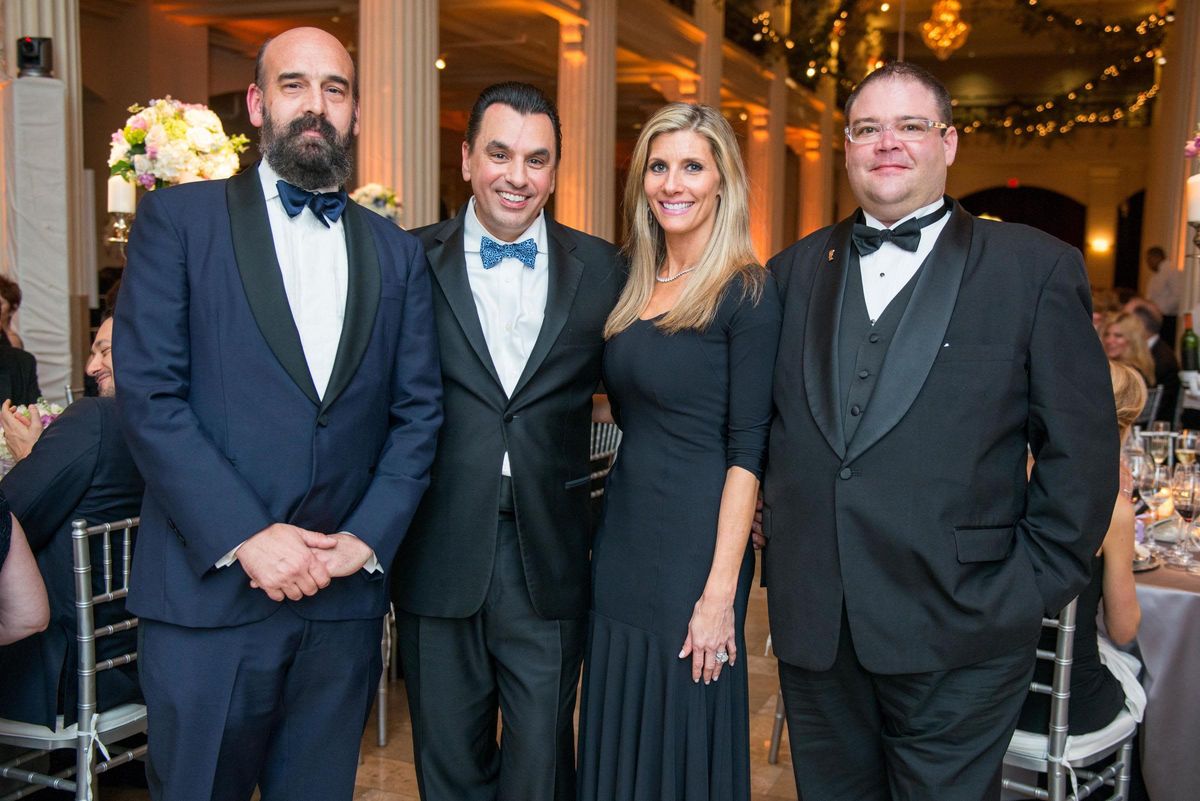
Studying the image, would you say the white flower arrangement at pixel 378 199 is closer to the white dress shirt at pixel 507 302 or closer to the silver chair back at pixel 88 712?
the silver chair back at pixel 88 712

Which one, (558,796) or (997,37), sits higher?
(997,37)

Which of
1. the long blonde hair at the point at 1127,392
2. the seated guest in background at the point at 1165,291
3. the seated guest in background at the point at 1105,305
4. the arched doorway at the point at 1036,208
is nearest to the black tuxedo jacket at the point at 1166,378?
the seated guest in background at the point at 1105,305

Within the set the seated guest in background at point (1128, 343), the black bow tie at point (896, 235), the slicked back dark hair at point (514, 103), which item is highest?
the slicked back dark hair at point (514, 103)

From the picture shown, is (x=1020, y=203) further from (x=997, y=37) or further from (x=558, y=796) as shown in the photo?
(x=558, y=796)

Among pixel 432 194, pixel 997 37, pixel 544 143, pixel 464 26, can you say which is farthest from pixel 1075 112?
pixel 544 143

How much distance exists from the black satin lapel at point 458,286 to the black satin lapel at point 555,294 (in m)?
0.08

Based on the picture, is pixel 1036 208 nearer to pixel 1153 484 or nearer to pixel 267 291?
pixel 1153 484

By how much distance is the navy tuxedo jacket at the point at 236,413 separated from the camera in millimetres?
1965

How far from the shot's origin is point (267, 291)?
2.04 metres

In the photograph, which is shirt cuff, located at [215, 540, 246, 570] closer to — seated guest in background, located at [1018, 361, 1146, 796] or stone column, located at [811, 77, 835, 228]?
seated guest in background, located at [1018, 361, 1146, 796]

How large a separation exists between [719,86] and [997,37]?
6.79 meters

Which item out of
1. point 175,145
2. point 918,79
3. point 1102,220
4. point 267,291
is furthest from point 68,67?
point 1102,220

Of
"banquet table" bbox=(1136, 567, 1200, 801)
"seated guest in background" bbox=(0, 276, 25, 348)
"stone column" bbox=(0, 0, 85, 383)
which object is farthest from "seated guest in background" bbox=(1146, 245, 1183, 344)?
"seated guest in background" bbox=(0, 276, 25, 348)

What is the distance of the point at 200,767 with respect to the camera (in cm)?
204
